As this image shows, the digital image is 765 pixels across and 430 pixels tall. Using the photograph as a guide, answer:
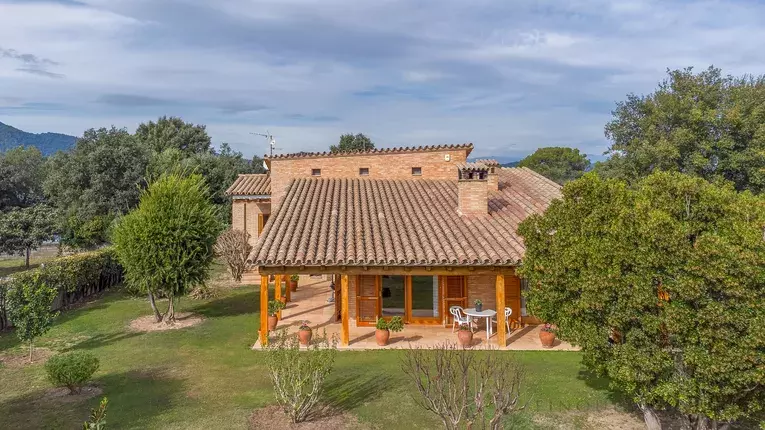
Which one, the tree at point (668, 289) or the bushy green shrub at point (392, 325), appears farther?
the bushy green shrub at point (392, 325)

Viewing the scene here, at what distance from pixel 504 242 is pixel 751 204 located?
7.18 metres

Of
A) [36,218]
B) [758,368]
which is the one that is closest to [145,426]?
[758,368]

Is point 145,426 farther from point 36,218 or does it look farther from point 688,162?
point 688,162

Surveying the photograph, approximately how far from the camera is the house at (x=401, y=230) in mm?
12969

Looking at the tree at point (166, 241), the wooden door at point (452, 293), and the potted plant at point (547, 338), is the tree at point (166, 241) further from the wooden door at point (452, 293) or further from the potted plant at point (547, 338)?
the potted plant at point (547, 338)

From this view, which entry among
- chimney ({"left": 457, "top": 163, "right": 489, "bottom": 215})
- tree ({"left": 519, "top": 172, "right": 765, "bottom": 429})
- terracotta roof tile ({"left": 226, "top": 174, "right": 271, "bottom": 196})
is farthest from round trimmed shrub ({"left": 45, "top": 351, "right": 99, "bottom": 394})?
terracotta roof tile ({"left": 226, "top": 174, "right": 271, "bottom": 196})

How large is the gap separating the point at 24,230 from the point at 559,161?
68.3 meters

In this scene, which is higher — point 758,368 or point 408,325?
point 758,368

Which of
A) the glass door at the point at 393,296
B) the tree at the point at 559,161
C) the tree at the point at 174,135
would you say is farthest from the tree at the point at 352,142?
the glass door at the point at 393,296

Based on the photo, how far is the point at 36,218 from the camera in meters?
30.0

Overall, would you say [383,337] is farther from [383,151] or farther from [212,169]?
[212,169]

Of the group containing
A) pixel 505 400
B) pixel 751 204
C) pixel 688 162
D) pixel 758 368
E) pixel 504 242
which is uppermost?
pixel 688 162

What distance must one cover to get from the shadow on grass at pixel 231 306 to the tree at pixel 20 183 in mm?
35673

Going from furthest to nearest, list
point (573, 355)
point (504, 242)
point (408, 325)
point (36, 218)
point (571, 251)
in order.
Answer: point (36, 218)
point (408, 325)
point (504, 242)
point (573, 355)
point (571, 251)
